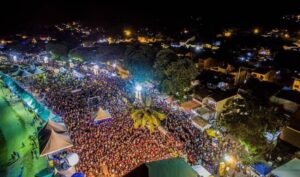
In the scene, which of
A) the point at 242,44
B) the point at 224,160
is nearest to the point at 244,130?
the point at 224,160

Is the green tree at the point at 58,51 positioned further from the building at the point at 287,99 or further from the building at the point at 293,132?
the building at the point at 293,132

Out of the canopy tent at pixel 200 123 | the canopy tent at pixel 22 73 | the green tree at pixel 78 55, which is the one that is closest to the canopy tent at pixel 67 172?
the canopy tent at pixel 200 123

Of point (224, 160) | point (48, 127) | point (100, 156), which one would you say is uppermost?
point (48, 127)

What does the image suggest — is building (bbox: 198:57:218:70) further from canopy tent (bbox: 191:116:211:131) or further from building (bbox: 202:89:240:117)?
canopy tent (bbox: 191:116:211:131)

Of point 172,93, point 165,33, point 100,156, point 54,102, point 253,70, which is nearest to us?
point 100,156

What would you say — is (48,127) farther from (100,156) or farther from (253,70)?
(253,70)

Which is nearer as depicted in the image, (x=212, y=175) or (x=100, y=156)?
(x=212, y=175)
